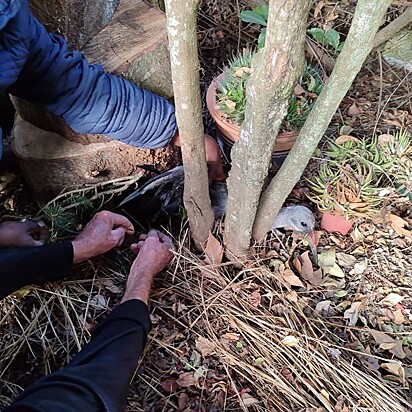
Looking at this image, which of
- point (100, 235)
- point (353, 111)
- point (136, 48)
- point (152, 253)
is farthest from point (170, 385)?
point (353, 111)

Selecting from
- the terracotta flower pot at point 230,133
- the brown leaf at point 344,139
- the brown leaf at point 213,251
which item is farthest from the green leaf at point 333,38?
the brown leaf at point 213,251

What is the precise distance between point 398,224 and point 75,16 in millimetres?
1371

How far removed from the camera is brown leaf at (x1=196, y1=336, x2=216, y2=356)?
1.54 m

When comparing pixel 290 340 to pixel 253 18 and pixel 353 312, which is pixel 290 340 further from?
pixel 253 18

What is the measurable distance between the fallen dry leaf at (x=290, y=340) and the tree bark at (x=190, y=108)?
0.46 meters

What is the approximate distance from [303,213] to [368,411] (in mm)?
690

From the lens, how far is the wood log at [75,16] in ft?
5.33

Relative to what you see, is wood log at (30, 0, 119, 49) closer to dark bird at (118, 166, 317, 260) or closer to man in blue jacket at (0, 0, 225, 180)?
man in blue jacket at (0, 0, 225, 180)

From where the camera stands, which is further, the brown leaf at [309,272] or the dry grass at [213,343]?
the brown leaf at [309,272]

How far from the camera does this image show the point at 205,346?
1.55 metres

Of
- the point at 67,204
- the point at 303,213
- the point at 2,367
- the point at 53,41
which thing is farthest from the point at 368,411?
the point at 53,41

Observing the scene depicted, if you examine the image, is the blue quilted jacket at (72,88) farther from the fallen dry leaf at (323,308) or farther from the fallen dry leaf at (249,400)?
the fallen dry leaf at (249,400)

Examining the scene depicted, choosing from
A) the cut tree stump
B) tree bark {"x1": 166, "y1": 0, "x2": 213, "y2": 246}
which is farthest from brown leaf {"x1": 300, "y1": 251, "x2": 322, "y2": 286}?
the cut tree stump

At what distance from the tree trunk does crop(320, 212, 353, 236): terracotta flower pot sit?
0.35 metres
